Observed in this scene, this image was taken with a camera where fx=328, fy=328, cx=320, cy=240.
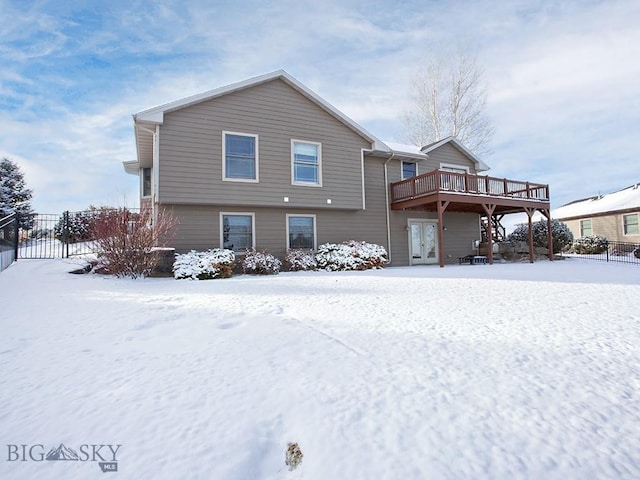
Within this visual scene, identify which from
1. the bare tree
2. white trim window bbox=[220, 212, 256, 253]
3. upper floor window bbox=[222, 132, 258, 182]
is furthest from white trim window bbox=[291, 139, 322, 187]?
the bare tree

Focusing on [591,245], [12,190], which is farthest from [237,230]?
[591,245]

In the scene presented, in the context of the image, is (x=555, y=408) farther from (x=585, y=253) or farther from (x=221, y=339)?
(x=585, y=253)

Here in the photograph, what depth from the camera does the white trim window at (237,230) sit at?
1180 centimetres

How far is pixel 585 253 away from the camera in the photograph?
20.8 m

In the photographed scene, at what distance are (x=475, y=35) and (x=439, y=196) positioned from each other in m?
16.9

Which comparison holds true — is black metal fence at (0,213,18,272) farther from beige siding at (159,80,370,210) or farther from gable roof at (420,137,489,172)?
gable roof at (420,137,489,172)

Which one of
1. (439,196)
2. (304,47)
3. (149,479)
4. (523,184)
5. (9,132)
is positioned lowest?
(149,479)

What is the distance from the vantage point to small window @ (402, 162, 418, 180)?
51.8 ft

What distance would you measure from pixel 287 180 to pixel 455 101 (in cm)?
1733

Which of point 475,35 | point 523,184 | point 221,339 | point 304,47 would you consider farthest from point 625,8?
point 221,339

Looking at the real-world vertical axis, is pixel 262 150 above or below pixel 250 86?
below

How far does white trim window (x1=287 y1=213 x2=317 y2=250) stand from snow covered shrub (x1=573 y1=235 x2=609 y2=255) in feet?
60.6

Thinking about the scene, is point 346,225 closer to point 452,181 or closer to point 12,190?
point 452,181

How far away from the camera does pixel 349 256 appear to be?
12.0 metres
